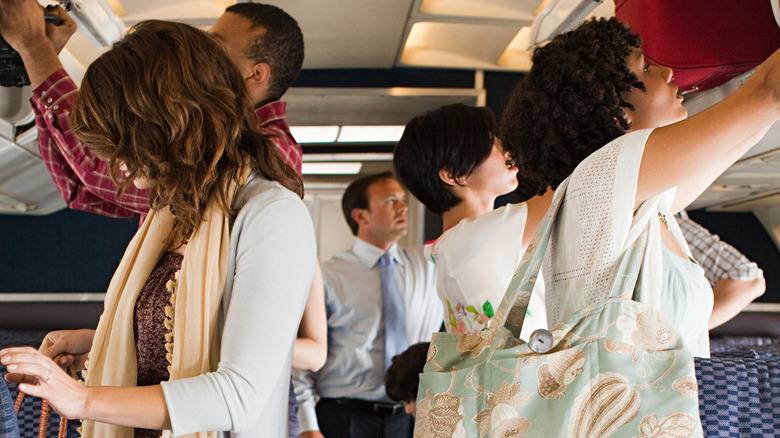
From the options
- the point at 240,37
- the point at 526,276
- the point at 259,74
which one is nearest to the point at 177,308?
the point at 526,276

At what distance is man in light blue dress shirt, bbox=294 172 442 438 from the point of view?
292 cm

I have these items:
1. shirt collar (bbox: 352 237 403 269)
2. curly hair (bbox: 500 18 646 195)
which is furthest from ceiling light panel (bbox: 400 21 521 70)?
curly hair (bbox: 500 18 646 195)

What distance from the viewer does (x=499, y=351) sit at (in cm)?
96

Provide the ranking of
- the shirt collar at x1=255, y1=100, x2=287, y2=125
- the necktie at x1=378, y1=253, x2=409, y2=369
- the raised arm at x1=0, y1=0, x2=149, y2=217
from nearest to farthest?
the raised arm at x1=0, y1=0, x2=149, y2=217
the shirt collar at x1=255, y1=100, x2=287, y2=125
the necktie at x1=378, y1=253, x2=409, y2=369

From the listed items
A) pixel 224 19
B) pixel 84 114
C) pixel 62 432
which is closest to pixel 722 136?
pixel 84 114

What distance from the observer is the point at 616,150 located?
96 cm

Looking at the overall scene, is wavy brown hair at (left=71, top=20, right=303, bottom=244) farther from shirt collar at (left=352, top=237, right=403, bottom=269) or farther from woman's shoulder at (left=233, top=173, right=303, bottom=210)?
shirt collar at (left=352, top=237, right=403, bottom=269)

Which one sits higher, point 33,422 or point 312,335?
point 312,335

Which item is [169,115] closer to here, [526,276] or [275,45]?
[526,276]

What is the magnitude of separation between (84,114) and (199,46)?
0.74 feet

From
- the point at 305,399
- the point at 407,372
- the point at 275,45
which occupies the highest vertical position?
the point at 275,45

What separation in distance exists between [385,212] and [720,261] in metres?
1.60

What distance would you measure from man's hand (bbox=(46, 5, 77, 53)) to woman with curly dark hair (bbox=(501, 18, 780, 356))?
3.61ft

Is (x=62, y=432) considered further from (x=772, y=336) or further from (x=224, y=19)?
(x=772, y=336)
